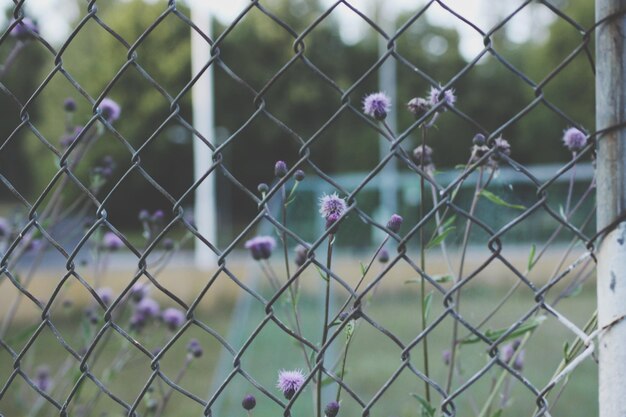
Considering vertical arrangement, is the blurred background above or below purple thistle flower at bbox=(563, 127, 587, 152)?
above

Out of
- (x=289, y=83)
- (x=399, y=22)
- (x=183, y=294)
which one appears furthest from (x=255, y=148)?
(x=183, y=294)

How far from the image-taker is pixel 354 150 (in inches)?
721

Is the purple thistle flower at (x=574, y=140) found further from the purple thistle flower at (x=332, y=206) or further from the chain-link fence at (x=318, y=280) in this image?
the purple thistle flower at (x=332, y=206)

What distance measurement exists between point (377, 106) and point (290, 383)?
40cm

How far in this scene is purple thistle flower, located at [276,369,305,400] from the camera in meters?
0.95

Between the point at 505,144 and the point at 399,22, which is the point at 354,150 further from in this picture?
the point at 505,144

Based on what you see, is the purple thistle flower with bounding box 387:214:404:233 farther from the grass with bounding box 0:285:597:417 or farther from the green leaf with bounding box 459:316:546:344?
the grass with bounding box 0:285:597:417

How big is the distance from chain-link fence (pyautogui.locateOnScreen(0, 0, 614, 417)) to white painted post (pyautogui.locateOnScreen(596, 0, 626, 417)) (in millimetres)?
20

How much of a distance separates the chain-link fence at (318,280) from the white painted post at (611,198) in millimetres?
20

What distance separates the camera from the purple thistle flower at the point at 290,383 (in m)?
0.95

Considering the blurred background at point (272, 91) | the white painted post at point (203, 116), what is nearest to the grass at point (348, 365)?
the white painted post at point (203, 116)

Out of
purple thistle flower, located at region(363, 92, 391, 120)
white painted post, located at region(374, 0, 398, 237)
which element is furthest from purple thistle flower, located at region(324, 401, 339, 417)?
white painted post, located at region(374, 0, 398, 237)

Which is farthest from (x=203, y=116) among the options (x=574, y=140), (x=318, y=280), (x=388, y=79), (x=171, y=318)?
(x=574, y=140)

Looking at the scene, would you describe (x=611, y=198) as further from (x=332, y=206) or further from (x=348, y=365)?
(x=348, y=365)
